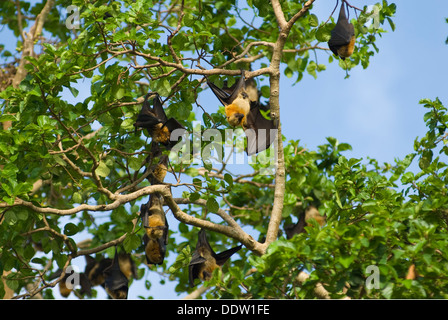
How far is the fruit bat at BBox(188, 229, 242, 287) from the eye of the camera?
7484 mm

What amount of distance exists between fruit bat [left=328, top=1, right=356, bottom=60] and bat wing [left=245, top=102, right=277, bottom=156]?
1225mm

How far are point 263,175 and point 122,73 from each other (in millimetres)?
3331

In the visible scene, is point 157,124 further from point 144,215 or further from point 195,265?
point 195,265

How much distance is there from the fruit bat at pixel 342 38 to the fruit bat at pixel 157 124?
2.14 m

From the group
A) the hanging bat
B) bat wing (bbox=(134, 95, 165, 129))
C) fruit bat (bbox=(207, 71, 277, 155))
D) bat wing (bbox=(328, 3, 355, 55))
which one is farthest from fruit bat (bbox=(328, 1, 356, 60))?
the hanging bat

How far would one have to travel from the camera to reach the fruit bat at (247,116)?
678 cm

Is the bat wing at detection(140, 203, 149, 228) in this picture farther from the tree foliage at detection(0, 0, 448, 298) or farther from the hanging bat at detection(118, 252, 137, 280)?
the hanging bat at detection(118, 252, 137, 280)

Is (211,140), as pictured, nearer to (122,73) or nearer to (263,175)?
(122,73)

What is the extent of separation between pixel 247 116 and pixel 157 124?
4.16 ft

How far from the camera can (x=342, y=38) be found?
7164 mm

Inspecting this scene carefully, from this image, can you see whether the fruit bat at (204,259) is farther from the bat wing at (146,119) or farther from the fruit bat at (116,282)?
the bat wing at (146,119)

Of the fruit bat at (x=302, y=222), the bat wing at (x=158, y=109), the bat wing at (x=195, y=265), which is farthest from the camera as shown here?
the fruit bat at (x=302, y=222)

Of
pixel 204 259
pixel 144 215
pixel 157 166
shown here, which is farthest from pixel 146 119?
pixel 204 259

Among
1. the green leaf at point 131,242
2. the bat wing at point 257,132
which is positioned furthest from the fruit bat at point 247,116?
the green leaf at point 131,242
